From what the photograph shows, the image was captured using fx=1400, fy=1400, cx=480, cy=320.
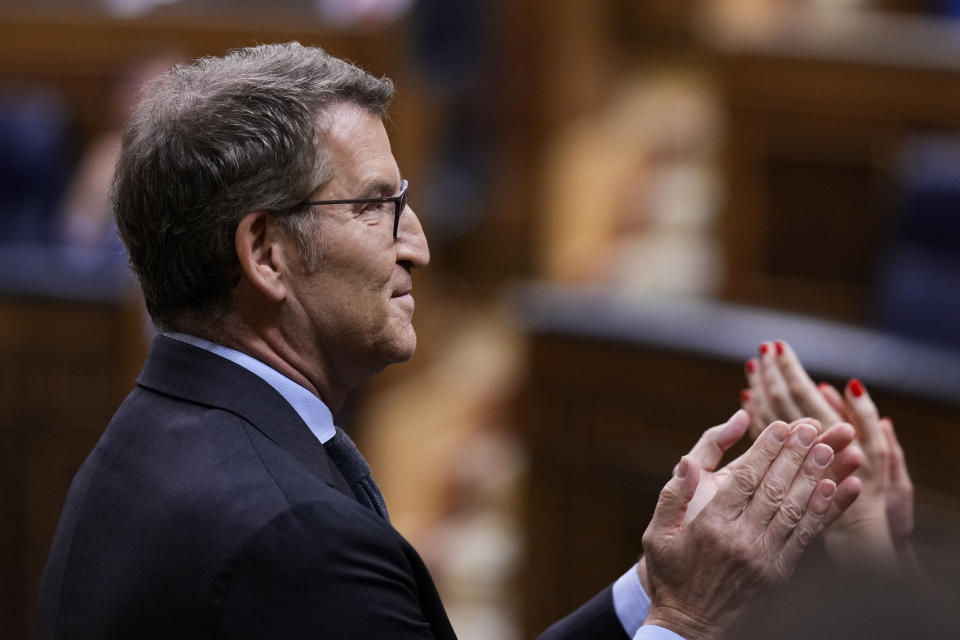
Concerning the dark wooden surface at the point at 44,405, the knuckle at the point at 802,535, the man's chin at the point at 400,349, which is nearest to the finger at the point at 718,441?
the knuckle at the point at 802,535

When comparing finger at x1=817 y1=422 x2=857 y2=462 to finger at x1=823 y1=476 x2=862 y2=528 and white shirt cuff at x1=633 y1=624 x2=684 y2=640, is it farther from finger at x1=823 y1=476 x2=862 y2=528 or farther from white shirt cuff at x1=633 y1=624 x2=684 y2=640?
white shirt cuff at x1=633 y1=624 x2=684 y2=640

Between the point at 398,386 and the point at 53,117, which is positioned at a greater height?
the point at 53,117

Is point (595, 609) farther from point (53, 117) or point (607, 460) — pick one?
point (53, 117)

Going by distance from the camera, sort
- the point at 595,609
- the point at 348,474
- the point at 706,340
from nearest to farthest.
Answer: the point at 348,474 < the point at 595,609 < the point at 706,340

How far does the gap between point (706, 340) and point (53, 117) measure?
2.42 metres

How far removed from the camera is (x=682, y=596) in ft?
3.84

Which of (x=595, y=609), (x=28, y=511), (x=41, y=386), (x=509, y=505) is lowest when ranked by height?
(x=509, y=505)

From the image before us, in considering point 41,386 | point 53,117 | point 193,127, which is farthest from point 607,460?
point 53,117

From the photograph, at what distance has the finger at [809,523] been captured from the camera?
1170 millimetres

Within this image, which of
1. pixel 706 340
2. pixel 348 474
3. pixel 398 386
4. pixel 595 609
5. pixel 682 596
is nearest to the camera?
pixel 682 596

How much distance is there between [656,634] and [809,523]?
16cm

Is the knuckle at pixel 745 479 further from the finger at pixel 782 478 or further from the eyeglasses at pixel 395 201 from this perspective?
the eyeglasses at pixel 395 201

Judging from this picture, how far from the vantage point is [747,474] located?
1167 millimetres

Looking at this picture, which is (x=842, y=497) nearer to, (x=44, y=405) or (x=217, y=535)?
(x=217, y=535)
